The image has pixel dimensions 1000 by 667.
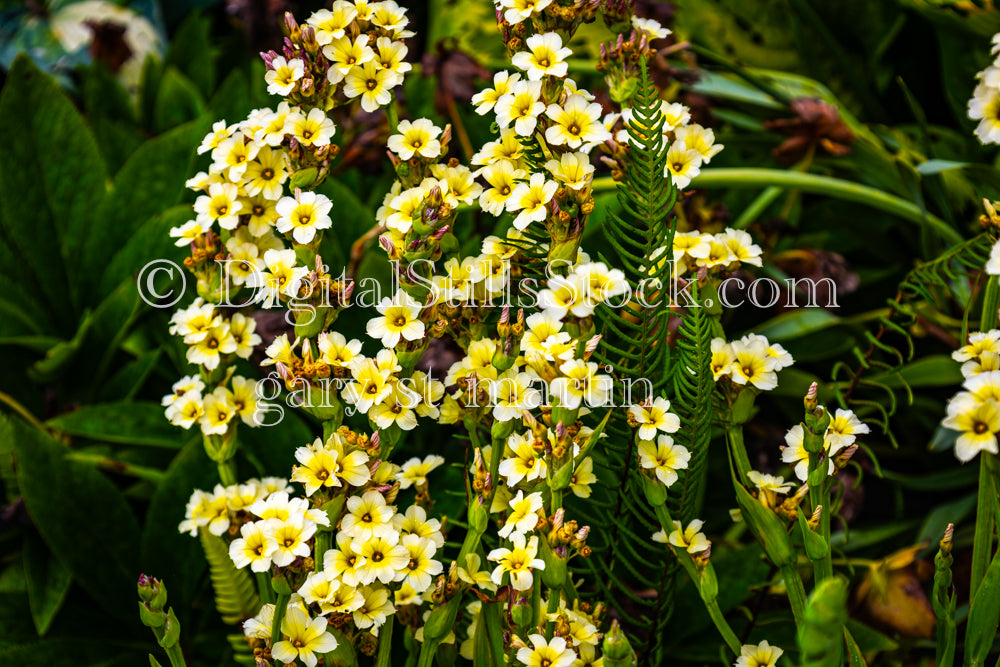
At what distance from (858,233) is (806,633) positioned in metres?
0.74

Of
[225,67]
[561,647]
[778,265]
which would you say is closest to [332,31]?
[561,647]

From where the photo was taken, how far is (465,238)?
3.12ft

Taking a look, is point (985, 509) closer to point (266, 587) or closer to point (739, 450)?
point (739, 450)

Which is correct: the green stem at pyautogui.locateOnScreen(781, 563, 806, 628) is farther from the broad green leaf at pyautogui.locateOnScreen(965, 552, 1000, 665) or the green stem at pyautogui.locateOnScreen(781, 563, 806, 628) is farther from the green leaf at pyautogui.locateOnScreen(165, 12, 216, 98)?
the green leaf at pyautogui.locateOnScreen(165, 12, 216, 98)

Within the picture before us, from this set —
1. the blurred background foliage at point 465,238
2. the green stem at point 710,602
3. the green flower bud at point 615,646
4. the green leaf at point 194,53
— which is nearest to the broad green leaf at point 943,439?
the blurred background foliage at point 465,238

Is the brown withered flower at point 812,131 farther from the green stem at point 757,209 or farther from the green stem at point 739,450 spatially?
the green stem at point 739,450

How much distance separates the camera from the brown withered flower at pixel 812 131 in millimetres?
956

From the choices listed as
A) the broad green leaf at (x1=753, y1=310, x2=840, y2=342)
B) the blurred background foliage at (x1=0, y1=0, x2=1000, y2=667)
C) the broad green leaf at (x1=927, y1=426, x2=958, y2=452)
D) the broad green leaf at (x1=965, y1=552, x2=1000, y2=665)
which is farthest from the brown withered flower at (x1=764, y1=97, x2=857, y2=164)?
the broad green leaf at (x1=965, y1=552, x2=1000, y2=665)

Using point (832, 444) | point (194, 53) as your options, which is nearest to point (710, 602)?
point (832, 444)

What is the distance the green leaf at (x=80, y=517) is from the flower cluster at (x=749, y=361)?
54 centimetres

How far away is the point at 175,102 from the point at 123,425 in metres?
0.53

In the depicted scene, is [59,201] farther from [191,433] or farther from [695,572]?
[695,572]

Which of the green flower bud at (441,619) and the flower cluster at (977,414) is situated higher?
the flower cluster at (977,414)

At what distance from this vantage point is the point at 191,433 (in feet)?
2.83
